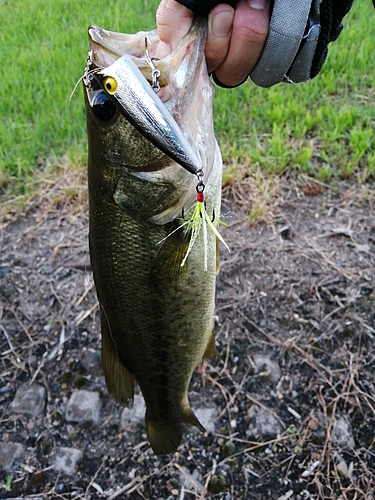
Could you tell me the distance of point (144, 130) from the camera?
1.04m

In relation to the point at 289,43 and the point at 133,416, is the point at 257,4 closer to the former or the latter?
the point at 289,43

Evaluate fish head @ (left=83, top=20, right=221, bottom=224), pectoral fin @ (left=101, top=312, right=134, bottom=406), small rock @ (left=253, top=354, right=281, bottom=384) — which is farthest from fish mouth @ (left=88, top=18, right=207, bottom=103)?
small rock @ (left=253, top=354, right=281, bottom=384)

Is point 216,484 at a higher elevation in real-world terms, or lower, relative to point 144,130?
lower

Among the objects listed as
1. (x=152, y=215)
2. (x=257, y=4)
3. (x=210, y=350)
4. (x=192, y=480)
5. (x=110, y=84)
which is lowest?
(x=192, y=480)

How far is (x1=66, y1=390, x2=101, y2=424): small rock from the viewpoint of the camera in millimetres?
2279

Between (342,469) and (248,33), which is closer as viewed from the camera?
(248,33)

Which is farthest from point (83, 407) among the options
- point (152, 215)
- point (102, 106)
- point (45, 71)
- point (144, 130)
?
point (45, 71)

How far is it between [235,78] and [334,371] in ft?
4.89

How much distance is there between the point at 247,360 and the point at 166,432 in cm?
65

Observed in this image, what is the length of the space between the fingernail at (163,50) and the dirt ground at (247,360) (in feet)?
5.08

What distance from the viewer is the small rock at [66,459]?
215 cm

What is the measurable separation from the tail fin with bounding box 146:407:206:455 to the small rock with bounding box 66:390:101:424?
19.1 inches

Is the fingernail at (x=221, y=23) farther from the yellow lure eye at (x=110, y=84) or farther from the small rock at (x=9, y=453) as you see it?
the small rock at (x=9, y=453)

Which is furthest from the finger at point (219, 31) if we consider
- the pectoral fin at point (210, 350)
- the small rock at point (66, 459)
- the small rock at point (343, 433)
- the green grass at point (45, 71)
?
the green grass at point (45, 71)
